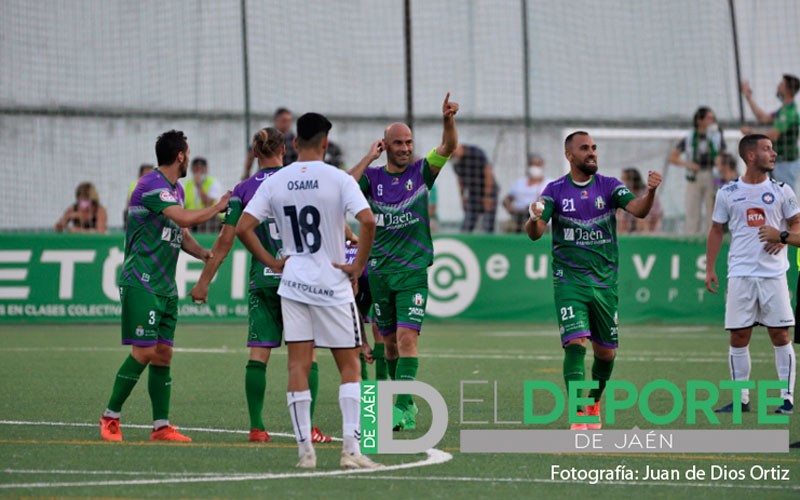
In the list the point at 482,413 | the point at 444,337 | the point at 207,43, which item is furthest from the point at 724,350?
the point at 207,43

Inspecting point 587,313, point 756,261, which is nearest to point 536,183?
point 756,261

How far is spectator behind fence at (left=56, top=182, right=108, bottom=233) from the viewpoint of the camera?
23.4 m

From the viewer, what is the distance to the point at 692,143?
23.9 m

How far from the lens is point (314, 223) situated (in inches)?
341

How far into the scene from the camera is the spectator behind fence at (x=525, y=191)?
977 inches

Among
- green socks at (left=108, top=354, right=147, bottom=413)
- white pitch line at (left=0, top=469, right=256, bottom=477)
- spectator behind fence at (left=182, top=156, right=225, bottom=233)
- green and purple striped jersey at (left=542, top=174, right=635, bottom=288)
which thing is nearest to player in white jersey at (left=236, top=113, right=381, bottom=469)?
white pitch line at (left=0, top=469, right=256, bottom=477)

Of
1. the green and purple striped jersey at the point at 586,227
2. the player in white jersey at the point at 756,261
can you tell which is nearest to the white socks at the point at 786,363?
the player in white jersey at the point at 756,261

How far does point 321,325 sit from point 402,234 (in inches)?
110

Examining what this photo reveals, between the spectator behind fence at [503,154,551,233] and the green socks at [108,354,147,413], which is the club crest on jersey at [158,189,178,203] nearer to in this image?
the green socks at [108,354,147,413]

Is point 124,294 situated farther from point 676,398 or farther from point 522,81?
point 522,81

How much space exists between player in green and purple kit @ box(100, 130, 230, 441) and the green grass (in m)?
0.28

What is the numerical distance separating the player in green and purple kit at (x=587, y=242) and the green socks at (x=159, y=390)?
2.97 m

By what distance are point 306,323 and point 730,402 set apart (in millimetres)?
5622

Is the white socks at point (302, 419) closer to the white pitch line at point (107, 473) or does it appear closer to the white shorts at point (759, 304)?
the white pitch line at point (107, 473)
